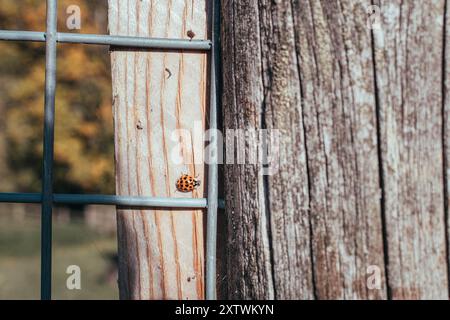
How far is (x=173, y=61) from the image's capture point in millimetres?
1893

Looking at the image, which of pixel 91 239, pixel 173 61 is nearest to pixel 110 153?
pixel 91 239

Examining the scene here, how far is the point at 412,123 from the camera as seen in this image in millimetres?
1411

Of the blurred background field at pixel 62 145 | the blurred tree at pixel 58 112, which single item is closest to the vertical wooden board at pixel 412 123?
the blurred background field at pixel 62 145

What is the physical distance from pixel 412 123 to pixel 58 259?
11341mm

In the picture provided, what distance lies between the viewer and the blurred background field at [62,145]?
36.0ft

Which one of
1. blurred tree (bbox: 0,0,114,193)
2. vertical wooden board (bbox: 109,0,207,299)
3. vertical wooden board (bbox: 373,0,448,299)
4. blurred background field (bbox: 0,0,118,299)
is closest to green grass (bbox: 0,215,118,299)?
blurred background field (bbox: 0,0,118,299)

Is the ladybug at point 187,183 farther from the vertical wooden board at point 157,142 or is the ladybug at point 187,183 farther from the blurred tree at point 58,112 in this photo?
the blurred tree at point 58,112

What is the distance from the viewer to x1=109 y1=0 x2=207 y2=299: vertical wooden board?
6.16 ft

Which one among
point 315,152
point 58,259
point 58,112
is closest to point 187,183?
point 315,152

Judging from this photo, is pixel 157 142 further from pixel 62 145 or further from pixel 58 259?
pixel 62 145

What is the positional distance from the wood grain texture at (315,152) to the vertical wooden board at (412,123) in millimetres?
29

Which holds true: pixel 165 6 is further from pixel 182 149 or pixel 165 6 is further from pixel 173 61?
pixel 182 149

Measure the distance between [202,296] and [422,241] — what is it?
0.69 m

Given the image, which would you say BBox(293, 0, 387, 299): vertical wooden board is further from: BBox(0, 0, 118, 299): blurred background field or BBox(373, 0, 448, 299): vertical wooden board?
BBox(0, 0, 118, 299): blurred background field
